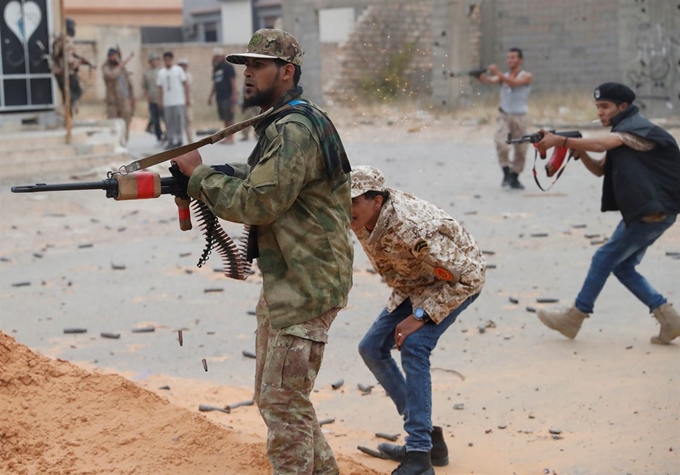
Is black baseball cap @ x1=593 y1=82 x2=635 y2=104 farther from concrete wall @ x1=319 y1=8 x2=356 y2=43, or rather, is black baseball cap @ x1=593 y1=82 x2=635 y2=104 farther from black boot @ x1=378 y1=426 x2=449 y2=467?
concrete wall @ x1=319 y1=8 x2=356 y2=43

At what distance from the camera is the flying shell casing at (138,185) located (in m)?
3.59

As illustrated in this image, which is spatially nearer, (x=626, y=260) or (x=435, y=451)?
(x=435, y=451)

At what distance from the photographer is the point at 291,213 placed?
12.0ft

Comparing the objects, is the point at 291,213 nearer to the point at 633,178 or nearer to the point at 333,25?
the point at 633,178

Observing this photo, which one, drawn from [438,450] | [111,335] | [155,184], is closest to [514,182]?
[111,335]

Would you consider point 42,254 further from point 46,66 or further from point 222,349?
point 46,66

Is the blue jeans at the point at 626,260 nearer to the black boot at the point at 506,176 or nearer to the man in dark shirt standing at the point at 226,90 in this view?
the black boot at the point at 506,176

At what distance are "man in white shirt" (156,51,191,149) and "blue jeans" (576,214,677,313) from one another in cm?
1365

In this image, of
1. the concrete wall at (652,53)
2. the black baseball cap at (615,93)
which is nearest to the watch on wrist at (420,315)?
the black baseball cap at (615,93)

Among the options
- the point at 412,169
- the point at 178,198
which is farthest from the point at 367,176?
the point at 412,169

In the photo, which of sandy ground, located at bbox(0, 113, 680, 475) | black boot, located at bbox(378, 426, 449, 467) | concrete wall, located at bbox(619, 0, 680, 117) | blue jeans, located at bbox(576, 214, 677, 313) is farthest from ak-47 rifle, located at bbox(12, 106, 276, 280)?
concrete wall, located at bbox(619, 0, 680, 117)

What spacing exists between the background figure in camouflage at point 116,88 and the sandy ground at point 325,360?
20.7ft

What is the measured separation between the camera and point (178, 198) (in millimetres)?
3766

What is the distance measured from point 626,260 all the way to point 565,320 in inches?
24.1
